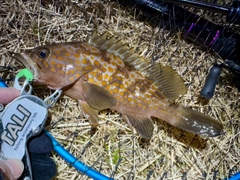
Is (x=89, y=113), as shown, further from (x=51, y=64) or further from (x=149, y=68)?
(x=149, y=68)

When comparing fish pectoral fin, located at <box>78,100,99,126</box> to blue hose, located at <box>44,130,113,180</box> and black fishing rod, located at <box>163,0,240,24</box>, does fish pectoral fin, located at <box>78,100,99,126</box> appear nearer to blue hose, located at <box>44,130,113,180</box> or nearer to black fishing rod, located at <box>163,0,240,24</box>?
blue hose, located at <box>44,130,113,180</box>

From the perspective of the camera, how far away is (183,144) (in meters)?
3.47

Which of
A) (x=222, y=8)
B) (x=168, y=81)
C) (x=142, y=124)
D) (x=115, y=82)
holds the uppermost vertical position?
(x=222, y=8)

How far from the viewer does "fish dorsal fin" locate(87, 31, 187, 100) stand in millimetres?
3107

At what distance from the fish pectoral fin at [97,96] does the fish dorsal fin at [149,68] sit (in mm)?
369

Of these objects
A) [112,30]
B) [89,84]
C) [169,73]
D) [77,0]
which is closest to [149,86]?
[169,73]

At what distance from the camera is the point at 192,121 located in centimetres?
309

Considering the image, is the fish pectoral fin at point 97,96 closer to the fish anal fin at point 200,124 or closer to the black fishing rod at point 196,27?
the fish anal fin at point 200,124

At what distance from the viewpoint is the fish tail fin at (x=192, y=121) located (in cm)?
307

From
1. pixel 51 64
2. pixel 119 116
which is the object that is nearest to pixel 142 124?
pixel 119 116

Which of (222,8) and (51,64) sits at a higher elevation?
(222,8)

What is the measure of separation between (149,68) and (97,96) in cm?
58

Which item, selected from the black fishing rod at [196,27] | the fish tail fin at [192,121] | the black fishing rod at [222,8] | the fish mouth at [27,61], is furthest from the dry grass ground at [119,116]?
the black fishing rod at [222,8]

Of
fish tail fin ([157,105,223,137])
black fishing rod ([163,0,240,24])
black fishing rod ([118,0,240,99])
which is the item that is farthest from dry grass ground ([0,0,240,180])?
black fishing rod ([163,0,240,24])
